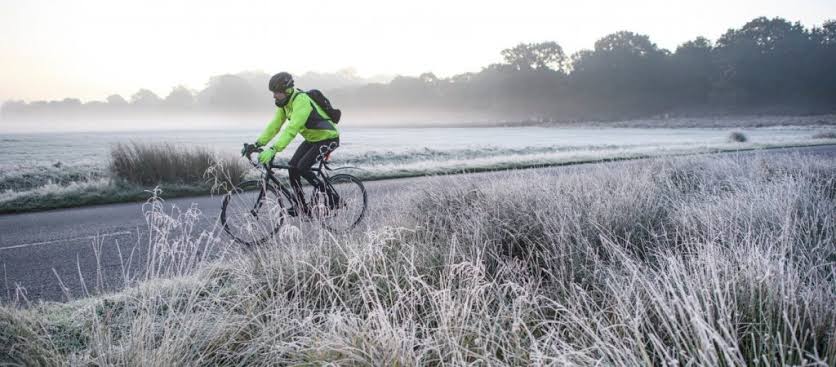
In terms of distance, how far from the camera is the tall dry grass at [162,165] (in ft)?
38.2

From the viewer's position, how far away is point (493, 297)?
2.87m

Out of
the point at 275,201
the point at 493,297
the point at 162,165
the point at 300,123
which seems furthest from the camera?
the point at 162,165

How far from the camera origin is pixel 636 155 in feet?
63.3

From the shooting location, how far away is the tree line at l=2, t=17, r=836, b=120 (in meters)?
81.7

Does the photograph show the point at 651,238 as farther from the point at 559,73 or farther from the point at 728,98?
the point at 559,73

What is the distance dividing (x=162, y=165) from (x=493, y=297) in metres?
11.6

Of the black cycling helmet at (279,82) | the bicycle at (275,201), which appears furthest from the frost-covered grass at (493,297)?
the black cycling helmet at (279,82)

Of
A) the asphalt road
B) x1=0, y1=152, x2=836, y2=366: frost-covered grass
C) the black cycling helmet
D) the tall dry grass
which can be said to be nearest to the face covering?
the black cycling helmet

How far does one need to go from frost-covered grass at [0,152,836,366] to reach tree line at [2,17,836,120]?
295ft

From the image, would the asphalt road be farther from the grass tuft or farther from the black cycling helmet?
the grass tuft

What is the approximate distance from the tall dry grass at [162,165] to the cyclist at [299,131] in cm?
592

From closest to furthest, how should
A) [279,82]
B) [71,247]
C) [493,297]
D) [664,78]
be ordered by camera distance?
[493,297] → [279,82] → [71,247] → [664,78]

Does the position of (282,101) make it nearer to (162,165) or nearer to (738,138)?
(162,165)

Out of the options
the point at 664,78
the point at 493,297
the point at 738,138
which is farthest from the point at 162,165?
the point at 664,78
